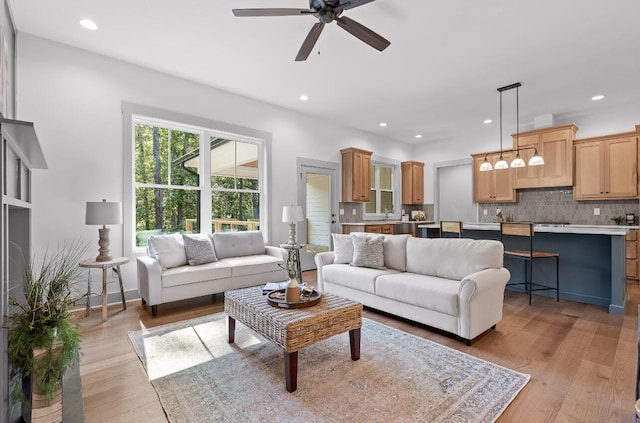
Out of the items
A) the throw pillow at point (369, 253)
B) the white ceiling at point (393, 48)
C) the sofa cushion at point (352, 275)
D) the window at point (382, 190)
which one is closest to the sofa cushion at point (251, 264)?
the sofa cushion at point (352, 275)

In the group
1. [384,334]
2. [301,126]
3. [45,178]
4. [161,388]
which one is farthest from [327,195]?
[161,388]

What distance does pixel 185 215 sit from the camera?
15.0 ft

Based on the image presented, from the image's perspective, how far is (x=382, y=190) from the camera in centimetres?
768

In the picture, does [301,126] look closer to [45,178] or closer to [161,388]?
[45,178]

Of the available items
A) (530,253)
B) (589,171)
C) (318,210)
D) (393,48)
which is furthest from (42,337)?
(589,171)

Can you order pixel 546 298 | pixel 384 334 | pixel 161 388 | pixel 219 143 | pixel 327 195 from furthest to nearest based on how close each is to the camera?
pixel 327 195, pixel 219 143, pixel 546 298, pixel 384 334, pixel 161 388

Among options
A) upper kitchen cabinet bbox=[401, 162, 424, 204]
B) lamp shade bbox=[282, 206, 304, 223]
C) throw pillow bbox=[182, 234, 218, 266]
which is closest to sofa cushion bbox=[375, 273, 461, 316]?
lamp shade bbox=[282, 206, 304, 223]

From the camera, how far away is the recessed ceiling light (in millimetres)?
3066

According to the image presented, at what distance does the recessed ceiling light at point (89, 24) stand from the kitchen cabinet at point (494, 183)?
6.51 m

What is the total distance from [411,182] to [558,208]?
9.91 feet

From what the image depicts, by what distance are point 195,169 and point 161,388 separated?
3300 mm

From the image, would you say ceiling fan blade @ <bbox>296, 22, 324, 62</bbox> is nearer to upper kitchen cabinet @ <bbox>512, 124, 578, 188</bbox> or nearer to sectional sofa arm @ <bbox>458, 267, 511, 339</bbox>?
sectional sofa arm @ <bbox>458, 267, 511, 339</bbox>

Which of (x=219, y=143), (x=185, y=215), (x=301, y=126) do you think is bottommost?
(x=185, y=215)

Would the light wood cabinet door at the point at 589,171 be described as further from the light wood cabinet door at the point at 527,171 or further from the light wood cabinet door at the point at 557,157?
the light wood cabinet door at the point at 527,171
